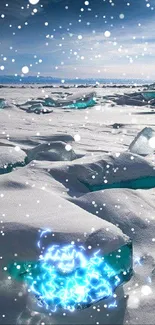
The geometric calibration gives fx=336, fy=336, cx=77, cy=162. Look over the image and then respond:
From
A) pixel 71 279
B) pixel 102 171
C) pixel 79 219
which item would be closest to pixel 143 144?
pixel 102 171

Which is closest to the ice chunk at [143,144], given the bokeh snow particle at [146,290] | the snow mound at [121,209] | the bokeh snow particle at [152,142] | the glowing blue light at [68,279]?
the bokeh snow particle at [152,142]

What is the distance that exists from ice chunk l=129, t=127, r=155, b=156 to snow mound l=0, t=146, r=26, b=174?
1034mm

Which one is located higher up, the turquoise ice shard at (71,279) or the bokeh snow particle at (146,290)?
the turquoise ice shard at (71,279)

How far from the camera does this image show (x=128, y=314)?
3.14ft

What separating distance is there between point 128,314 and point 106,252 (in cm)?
18

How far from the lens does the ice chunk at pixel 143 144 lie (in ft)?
9.36

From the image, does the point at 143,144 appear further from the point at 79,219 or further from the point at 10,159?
the point at 79,219

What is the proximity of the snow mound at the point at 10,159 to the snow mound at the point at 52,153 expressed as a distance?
0.36 feet

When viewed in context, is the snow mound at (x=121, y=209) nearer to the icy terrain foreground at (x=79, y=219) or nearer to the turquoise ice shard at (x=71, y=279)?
the icy terrain foreground at (x=79, y=219)

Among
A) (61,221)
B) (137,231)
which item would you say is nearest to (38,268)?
(61,221)

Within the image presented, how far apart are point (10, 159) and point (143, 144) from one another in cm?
129

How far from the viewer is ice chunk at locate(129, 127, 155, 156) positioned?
9.36ft

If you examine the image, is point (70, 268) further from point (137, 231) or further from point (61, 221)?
point (137, 231)

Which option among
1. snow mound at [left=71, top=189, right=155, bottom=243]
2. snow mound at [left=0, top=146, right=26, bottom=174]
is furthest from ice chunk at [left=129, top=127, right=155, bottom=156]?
snow mound at [left=71, top=189, right=155, bottom=243]
